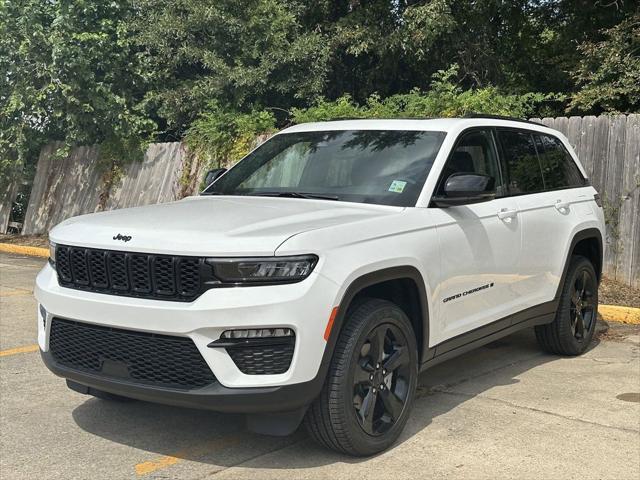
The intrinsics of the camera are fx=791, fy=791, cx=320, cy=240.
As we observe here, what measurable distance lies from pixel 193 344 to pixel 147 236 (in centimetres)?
60

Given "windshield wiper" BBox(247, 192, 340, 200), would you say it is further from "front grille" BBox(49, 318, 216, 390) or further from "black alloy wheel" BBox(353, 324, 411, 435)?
"front grille" BBox(49, 318, 216, 390)

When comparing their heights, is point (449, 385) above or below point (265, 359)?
below

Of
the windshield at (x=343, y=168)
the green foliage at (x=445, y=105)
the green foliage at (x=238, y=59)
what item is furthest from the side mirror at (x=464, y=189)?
the green foliage at (x=238, y=59)

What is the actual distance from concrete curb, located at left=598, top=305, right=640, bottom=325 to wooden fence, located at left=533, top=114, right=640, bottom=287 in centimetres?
121

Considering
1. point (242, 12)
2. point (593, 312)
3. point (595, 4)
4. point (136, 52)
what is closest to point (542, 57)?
point (595, 4)

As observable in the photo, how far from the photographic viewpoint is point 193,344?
3.80 metres

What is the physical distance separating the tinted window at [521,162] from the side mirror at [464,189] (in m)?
0.94

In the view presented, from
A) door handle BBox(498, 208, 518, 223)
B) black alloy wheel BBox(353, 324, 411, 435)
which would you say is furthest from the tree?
black alloy wheel BBox(353, 324, 411, 435)

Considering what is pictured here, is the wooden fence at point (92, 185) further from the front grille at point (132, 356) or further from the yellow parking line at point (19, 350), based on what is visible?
the front grille at point (132, 356)

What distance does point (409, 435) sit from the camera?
467 cm

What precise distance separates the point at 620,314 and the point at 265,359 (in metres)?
5.43

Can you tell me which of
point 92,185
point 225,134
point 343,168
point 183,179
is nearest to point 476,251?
point 343,168

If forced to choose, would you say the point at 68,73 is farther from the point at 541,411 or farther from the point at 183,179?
the point at 541,411

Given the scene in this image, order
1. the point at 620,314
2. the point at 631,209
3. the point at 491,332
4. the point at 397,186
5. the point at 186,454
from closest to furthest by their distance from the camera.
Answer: the point at 186,454 < the point at 397,186 < the point at 491,332 < the point at 620,314 < the point at 631,209
